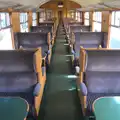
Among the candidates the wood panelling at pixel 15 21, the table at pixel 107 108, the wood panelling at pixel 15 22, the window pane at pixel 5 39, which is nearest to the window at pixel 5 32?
the window pane at pixel 5 39

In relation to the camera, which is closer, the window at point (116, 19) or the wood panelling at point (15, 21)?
the window at point (116, 19)

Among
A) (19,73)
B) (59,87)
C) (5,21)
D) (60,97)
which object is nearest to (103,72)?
(60,97)

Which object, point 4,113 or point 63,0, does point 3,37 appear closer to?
point 4,113

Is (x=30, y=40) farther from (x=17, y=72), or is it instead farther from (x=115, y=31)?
(x=17, y=72)

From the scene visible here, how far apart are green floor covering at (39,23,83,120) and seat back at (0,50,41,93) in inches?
21.8

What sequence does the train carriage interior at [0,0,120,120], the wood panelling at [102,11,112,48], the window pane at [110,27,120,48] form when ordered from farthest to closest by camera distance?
the wood panelling at [102,11,112,48], the window pane at [110,27,120,48], the train carriage interior at [0,0,120,120]

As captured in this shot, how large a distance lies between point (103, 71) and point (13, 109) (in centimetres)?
149

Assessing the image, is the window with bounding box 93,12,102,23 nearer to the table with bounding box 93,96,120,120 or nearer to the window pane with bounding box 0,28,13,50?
the window pane with bounding box 0,28,13,50

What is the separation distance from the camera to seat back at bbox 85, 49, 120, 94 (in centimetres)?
282

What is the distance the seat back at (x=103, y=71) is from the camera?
2.82m

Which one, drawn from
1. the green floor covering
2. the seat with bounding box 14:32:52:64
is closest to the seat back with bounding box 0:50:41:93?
the green floor covering

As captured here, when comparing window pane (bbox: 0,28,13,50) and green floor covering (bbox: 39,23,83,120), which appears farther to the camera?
window pane (bbox: 0,28,13,50)

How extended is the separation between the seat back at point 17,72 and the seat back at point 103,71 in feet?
2.76

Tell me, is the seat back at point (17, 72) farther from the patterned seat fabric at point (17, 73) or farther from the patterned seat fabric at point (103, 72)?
the patterned seat fabric at point (103, 72)
